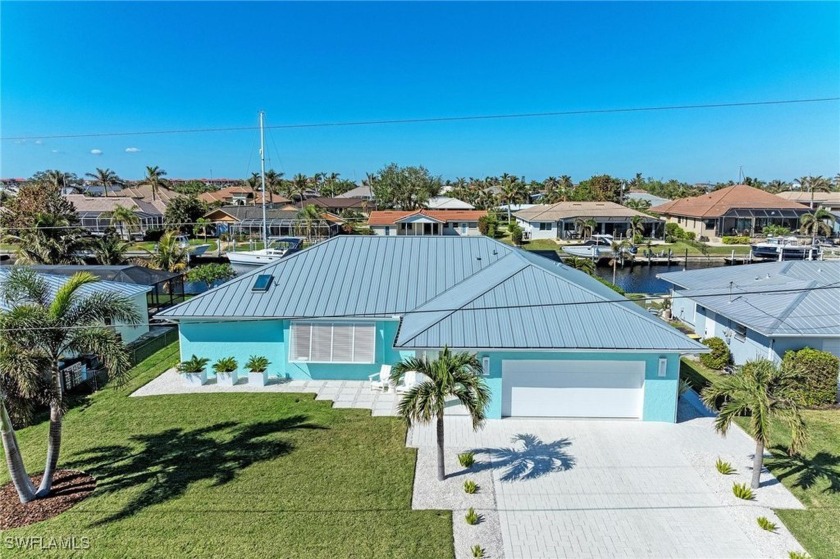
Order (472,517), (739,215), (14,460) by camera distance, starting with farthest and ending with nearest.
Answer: (739,215)
(14,460)
(472,517)

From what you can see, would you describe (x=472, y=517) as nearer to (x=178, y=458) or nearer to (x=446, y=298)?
(x=178, y=458)

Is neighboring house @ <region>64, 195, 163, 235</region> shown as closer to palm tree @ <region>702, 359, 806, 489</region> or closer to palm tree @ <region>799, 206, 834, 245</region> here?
palm tree @ <region>702, 359, 806, 489</region>

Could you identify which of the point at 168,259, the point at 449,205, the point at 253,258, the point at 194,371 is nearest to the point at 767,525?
the point at 194,371

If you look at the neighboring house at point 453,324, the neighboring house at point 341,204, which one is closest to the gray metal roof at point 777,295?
the neighboring house at point 453,324

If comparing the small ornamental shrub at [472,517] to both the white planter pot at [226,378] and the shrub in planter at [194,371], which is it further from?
the shrub in planter at [194,371]

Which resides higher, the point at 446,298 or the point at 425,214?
the point at 425,214

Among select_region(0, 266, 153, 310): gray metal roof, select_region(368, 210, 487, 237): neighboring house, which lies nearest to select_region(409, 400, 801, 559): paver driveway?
select_region(0, 266, 153, 310): gray metal roof
